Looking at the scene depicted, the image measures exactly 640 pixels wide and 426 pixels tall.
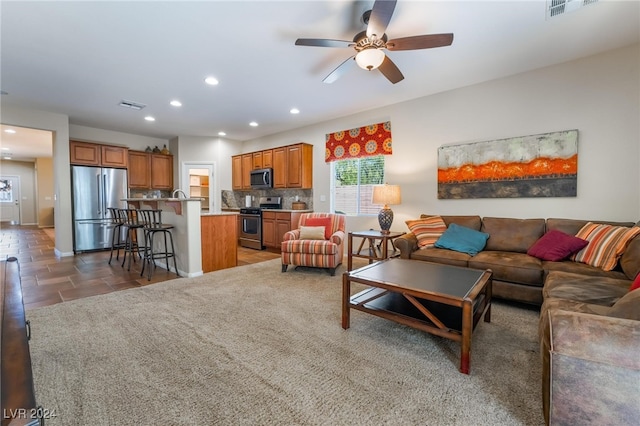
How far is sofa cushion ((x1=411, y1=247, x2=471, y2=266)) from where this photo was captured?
9.51ft

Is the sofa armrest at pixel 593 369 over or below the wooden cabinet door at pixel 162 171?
below

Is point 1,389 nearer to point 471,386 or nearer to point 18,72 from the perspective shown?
point 471,386

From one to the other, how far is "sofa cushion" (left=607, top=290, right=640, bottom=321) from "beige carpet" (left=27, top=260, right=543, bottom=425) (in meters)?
0.63

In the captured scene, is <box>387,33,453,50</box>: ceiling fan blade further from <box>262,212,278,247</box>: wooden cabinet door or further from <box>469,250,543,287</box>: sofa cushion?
<box>262,212,278,247</box>: wooden cabinet door

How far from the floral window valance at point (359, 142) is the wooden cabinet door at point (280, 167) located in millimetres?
990

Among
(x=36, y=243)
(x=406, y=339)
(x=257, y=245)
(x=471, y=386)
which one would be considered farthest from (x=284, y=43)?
(x=36, y=243)

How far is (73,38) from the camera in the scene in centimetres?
256

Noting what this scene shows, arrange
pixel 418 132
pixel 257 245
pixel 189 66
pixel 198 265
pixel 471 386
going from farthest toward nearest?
1. pixel 257 245
2. pixel 418 132
3. pixel 198 265
4. pixel 189 66
5. pixel 471 386

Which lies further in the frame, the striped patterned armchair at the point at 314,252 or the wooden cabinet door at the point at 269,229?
the wooden cabinet door at the point at 269,229

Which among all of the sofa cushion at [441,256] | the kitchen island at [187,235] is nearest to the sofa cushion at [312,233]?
the sofa cushion at [441,256]

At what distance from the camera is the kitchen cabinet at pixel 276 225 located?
539cm

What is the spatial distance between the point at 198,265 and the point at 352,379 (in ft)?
9.31

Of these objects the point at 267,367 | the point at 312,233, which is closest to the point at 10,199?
the point at 312,233

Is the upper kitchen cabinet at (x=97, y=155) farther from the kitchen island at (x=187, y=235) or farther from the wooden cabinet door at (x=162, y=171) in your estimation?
the kitchen island at (x=187, y=235)
